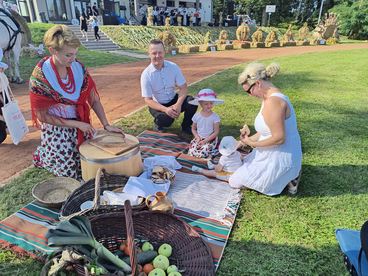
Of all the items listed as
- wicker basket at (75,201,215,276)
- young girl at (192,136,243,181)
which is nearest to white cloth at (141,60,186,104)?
young girl at (192,136,243,181)

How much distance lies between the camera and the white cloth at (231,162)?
3.67m

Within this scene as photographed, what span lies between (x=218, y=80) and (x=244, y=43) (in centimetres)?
1108

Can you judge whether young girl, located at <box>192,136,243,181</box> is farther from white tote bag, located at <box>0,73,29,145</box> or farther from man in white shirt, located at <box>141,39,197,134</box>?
white tote bag, located at <box>0,73,29,145</box>

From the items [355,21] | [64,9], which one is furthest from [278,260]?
[355,21]

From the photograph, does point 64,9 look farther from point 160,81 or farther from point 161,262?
point 161,262

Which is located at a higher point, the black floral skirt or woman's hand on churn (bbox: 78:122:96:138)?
woman's hand on churn (bbox: 78:122:96:138)

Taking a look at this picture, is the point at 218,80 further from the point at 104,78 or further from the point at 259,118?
the point at 259,118

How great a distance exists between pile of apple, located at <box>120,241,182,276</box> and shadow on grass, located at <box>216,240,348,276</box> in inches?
17.3

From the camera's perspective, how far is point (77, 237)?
1.88 metres

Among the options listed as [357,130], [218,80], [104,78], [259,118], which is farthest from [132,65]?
[259,118]

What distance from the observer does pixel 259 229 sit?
2.88 meters

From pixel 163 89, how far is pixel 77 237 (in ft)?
10.5

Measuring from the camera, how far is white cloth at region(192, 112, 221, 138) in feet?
13.5

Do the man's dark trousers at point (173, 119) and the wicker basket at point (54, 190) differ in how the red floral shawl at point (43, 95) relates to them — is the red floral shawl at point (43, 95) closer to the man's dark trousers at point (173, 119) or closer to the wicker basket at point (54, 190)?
the wicker basket at point (54, 190)
